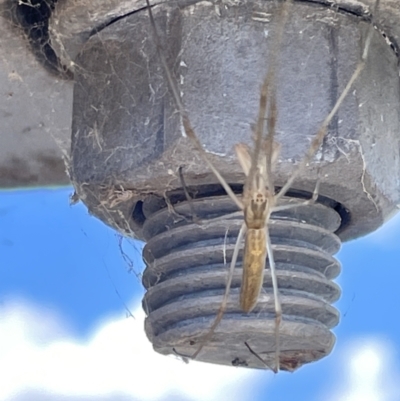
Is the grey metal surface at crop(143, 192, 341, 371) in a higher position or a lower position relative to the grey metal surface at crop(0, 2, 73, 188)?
lower

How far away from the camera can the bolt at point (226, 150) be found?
102 centimetres

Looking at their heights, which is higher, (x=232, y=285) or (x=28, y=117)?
(x=28, y=117)

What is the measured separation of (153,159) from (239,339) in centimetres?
19

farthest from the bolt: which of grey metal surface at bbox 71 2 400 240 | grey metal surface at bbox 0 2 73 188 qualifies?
grey metal surface at bbox 0 2 73 188

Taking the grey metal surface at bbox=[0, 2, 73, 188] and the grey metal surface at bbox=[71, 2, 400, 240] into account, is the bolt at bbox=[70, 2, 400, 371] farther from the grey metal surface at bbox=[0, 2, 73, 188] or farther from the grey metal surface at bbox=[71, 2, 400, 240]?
the grey metal surface at bbox=[0, 2, 73, 188]

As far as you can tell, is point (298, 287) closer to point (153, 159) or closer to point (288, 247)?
point (288, 247)

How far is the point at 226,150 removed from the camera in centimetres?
100

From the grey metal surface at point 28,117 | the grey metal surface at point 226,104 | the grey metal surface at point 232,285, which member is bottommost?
the grey metal surface at point 232,285

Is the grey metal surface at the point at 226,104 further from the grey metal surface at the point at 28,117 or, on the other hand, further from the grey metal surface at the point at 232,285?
the grey metal surface at the point at 28,117

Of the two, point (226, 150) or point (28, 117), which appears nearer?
point (226, 150)

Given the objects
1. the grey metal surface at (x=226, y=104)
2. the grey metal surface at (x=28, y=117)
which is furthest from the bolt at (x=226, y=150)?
the grey metal surface at (x=28, y=117)

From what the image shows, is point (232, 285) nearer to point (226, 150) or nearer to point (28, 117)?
point (226, 150)

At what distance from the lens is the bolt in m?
1.02

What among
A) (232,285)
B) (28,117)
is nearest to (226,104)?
(232,285)
